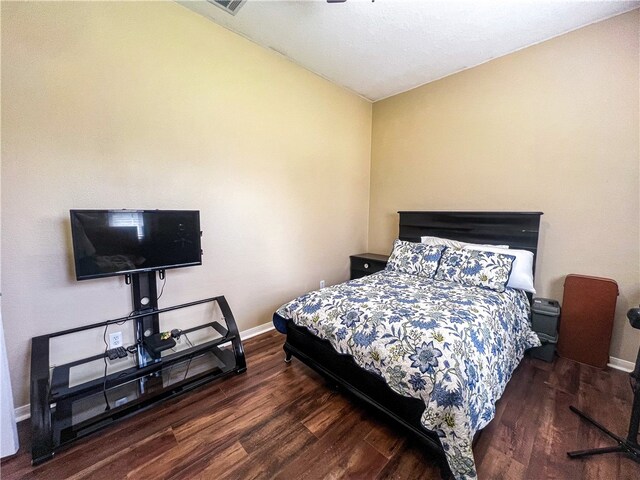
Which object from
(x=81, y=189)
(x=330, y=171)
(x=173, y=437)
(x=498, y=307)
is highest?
(x=330, y=171)

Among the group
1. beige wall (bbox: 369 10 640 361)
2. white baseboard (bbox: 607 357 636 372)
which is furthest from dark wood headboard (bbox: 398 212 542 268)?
white baseboard (bbox: 607 357 636 372)

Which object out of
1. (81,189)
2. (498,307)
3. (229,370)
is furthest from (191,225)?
(498,307)

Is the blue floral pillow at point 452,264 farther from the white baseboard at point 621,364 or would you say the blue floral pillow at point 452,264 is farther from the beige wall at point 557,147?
the white baseboard at point 621,364

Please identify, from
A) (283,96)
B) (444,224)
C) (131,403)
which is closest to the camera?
(131,403)

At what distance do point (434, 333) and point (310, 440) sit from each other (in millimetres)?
A: 967

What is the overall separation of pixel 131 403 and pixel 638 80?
452cm

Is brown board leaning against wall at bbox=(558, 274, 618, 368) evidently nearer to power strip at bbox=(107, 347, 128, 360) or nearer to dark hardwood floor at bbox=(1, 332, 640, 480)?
dark hardwood floor at bbox=(1, 332, 640, 480)

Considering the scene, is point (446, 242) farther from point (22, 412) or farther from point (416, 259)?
point (22, 412)

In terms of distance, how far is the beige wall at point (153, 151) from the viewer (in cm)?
160

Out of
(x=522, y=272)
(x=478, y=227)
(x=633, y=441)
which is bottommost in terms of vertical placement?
(x=633, y=441)

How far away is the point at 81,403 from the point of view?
69.6 inches

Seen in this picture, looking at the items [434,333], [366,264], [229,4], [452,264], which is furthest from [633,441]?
[229,4]

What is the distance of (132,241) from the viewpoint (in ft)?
6.02

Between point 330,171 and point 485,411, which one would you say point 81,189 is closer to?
point 330,171
